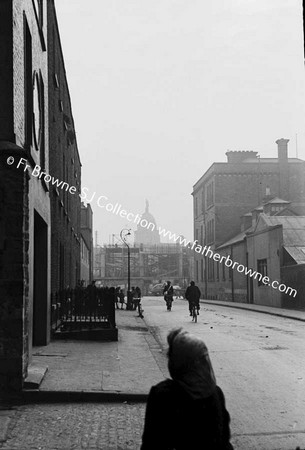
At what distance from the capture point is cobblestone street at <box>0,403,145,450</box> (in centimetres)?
589

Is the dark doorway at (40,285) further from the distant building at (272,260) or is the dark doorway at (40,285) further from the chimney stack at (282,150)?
the chimney stack at (282,150)

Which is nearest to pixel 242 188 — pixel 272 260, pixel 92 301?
pixel 272 260

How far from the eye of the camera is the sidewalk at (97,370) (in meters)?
7.90

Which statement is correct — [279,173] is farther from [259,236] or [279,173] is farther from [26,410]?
[26,410]

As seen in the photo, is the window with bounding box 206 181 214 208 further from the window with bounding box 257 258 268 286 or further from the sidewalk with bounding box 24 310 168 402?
the sidewalk with bounding box 24 310 168 402

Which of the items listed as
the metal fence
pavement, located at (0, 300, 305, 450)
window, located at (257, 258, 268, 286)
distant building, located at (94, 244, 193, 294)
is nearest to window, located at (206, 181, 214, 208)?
window, located at (257, 258, 268, 286)

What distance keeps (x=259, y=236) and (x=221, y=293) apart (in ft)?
51.1

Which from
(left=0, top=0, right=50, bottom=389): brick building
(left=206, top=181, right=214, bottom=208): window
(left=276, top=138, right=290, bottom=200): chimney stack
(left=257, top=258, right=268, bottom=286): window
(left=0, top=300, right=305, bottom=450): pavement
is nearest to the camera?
(left=0, top=300, right=305, bottom=450): pavement

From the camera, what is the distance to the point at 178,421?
2842 mm

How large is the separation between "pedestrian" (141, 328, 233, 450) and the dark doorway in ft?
32.2

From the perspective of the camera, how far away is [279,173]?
197 ft

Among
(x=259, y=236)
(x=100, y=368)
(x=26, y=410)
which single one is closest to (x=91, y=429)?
(x=26, y=410)

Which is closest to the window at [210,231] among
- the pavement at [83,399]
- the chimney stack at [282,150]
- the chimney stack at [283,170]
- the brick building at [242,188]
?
the brick building at [242,188]

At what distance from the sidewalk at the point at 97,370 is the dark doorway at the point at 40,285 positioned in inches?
17.9
